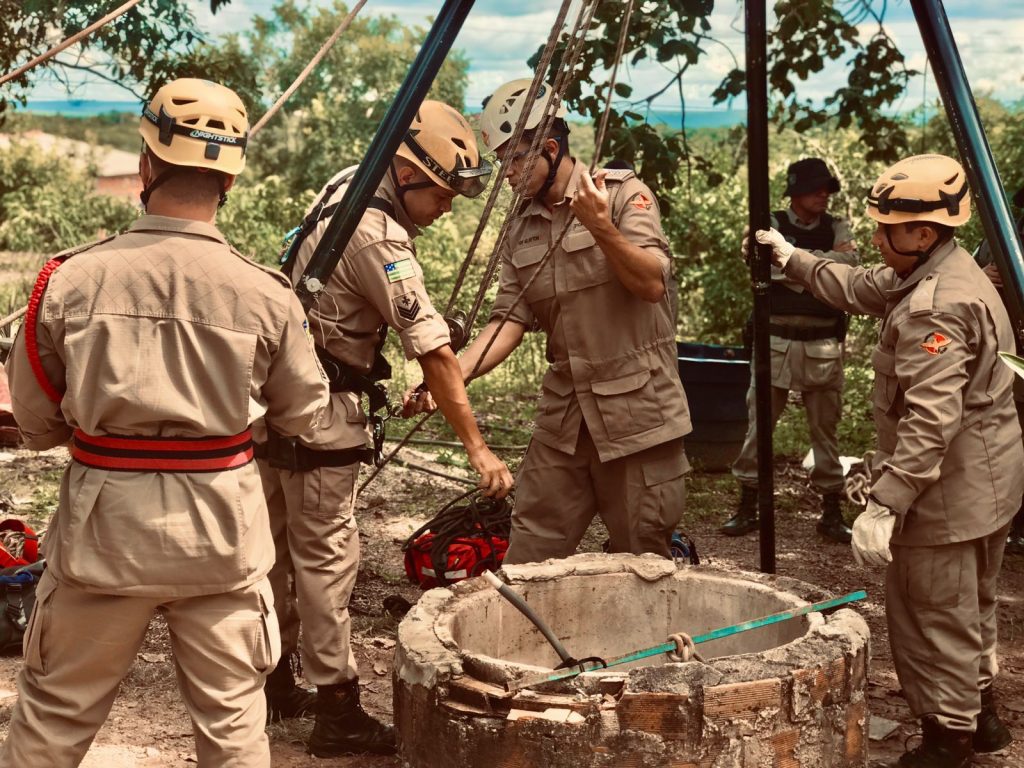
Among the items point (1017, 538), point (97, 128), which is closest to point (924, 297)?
point (1017, 538)

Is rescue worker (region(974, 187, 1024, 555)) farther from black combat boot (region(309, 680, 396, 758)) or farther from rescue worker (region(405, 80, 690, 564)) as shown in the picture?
black combat boot (region(309, 680, 396, 758))

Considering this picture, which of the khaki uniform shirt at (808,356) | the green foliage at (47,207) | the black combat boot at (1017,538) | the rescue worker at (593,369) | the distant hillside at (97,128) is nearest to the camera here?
the rescue worker at (593,369)

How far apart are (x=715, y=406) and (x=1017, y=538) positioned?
2175 mm

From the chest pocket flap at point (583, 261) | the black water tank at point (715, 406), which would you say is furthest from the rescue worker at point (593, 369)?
the black water tank at point (715, 406)

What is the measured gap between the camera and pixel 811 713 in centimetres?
327

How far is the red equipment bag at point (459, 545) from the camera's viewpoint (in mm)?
5922

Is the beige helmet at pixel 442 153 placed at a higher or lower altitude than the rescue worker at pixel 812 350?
higher

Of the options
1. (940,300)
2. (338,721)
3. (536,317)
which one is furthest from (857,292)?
(338,721)

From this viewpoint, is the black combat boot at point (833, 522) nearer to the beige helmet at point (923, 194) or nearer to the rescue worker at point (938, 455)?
the rescue worker at point (938, 455)

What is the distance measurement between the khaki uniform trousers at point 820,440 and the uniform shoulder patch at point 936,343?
3.45 metres

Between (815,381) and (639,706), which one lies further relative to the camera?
(815,381)

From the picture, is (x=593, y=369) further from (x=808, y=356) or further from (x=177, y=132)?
(x=808, y=356)

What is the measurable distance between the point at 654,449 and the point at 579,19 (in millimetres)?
1622

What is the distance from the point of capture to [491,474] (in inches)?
166
